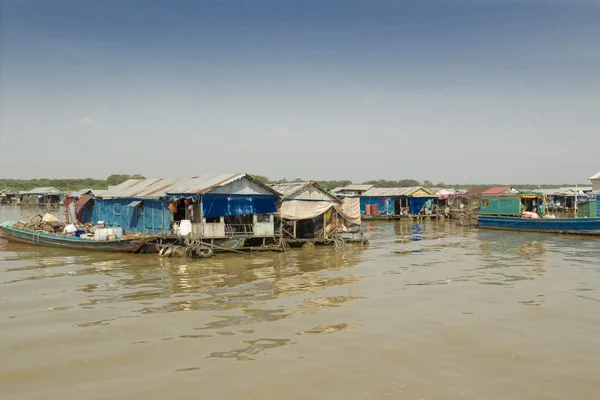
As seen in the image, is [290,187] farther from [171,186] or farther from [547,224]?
[547,224]

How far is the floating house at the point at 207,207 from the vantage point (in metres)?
21.4

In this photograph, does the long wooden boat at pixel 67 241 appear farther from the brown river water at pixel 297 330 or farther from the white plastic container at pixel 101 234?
the brown river water at pixel 297 330

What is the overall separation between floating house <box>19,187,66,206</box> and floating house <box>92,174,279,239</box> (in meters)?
51.3

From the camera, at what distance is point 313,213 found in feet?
79.2

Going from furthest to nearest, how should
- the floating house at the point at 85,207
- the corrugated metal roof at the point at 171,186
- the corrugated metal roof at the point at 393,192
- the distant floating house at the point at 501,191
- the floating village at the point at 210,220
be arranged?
the corrugated metal roof at the point at 393,192
the distant floating house at the point at 501,191
the floating house at the point at 85,207
the corrugated metal roof at the point at 171,186
the floating village at the point at 210,220

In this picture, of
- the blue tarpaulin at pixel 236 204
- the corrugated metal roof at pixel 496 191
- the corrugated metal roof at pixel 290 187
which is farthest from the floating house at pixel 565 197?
the blue tarpaulin at pixel 236 204

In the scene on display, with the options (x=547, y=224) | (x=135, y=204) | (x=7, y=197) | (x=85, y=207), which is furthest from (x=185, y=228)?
(x=7, y=197)

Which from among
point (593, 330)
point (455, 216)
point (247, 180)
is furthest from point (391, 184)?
point (593, 330)

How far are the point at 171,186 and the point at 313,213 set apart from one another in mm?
7377

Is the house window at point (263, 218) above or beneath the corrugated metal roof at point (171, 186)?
beneath

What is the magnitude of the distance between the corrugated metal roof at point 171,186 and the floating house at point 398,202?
2628 cm

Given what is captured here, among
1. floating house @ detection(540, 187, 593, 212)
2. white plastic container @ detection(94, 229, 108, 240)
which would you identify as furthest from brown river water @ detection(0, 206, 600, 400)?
floating house @ detection(540, 187, 593, 212)

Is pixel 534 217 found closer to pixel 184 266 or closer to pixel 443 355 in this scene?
pixel 184 266

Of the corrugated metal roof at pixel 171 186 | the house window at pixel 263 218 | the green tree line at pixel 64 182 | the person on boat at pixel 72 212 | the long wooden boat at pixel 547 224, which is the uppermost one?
the green tree line at pixel 64 182
